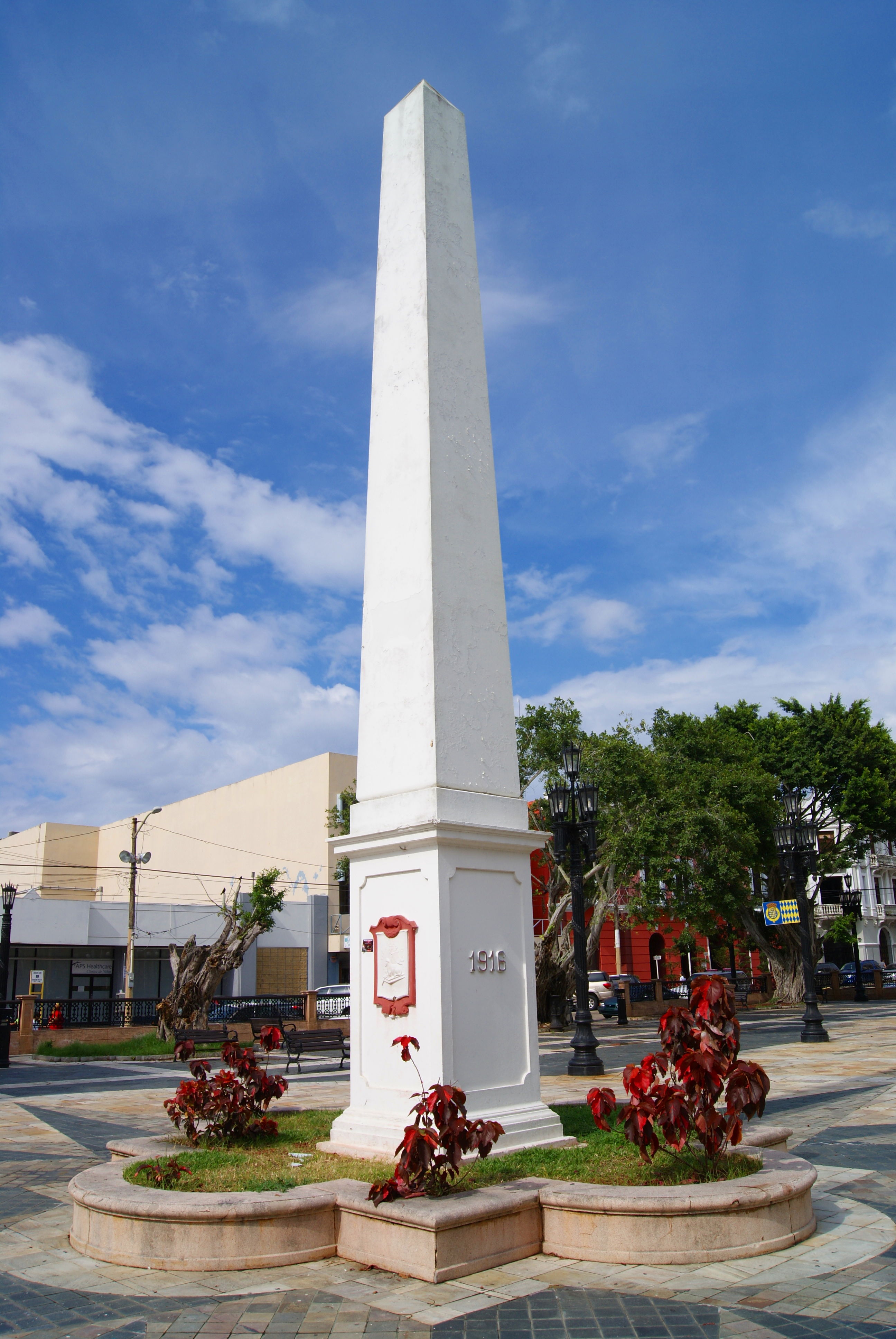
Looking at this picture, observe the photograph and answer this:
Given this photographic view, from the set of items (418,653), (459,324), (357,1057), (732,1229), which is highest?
(459,324)

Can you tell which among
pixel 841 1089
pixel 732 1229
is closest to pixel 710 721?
pixel 841 1089

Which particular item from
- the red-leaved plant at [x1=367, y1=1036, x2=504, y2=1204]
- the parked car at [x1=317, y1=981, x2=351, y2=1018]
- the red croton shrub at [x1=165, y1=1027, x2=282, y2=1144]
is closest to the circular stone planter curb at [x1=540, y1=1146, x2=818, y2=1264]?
the red-leaved plant at [x1=367, y1=1036, x2=504, y2=1204]

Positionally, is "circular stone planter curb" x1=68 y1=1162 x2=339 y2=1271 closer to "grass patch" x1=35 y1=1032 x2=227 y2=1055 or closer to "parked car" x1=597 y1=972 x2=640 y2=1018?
"grass patch" x1=35 y1=1032 x2=227 y2=1055

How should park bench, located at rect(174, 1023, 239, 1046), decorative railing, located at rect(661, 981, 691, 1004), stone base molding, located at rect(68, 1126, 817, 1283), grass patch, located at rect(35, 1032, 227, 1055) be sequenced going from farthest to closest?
1. decorative railing, located at rect(661, 981, 691, 1004)
2. grass patch, located at rect(35, 1032, 227, 1055)
3. park bench, located at rect(174, 1023, 239, 1046)
4. stone base molding, located at rect(68, 1126, 817, 1283)

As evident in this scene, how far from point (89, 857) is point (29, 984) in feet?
80.5

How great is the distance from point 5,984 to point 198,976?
443 centimetres

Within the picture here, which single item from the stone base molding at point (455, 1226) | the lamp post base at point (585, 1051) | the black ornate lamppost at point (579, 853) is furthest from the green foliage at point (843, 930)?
the stone base molding at point (455, 1226)

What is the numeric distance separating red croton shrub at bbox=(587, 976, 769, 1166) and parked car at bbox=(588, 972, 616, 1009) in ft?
94.5

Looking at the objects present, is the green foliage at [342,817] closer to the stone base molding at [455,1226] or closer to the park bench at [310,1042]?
the park bench at [310,1042]

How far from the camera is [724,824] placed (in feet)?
A: 87.4

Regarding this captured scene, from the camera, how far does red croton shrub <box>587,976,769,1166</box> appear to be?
583 centimetres

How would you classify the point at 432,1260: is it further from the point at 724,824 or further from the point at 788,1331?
the point at 724,824

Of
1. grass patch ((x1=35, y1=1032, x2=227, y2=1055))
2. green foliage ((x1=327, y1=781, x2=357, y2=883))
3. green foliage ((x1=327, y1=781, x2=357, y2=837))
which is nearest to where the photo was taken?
grass patch ((x1=35, y1=1032, x2=227, y2=1055))

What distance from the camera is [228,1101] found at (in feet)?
25.1
